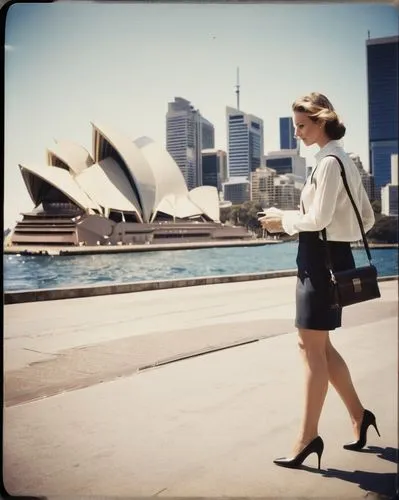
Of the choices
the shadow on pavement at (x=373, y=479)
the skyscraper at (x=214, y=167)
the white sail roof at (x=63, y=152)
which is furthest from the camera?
the white sail roof at (x=63, y=152)

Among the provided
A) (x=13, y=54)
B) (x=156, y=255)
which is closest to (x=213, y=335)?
(x=13, y=54)

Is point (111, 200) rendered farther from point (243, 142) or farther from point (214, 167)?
point (243, 142)

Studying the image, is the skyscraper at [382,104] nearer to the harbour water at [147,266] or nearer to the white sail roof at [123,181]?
the harbour water at [147,266]

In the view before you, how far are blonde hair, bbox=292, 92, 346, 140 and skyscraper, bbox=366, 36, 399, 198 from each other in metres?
0.24

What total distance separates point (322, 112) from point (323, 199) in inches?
9.6

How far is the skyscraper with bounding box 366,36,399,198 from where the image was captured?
5.05ft

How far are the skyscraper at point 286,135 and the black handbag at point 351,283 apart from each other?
15.9 inches

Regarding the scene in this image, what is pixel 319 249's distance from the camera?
1321 mm

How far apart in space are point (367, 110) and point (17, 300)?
3.51m

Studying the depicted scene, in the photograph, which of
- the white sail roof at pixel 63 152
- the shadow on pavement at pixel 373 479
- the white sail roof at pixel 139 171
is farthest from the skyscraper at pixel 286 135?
the white sail roof at pixel 139 171

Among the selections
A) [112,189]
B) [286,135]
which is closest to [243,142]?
[286,135]

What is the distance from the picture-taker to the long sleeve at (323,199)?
128 cm

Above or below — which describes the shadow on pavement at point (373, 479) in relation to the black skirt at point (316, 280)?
below

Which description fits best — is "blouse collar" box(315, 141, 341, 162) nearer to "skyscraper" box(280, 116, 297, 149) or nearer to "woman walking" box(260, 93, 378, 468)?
"woman walking" box(260, 93, 378, 468)
